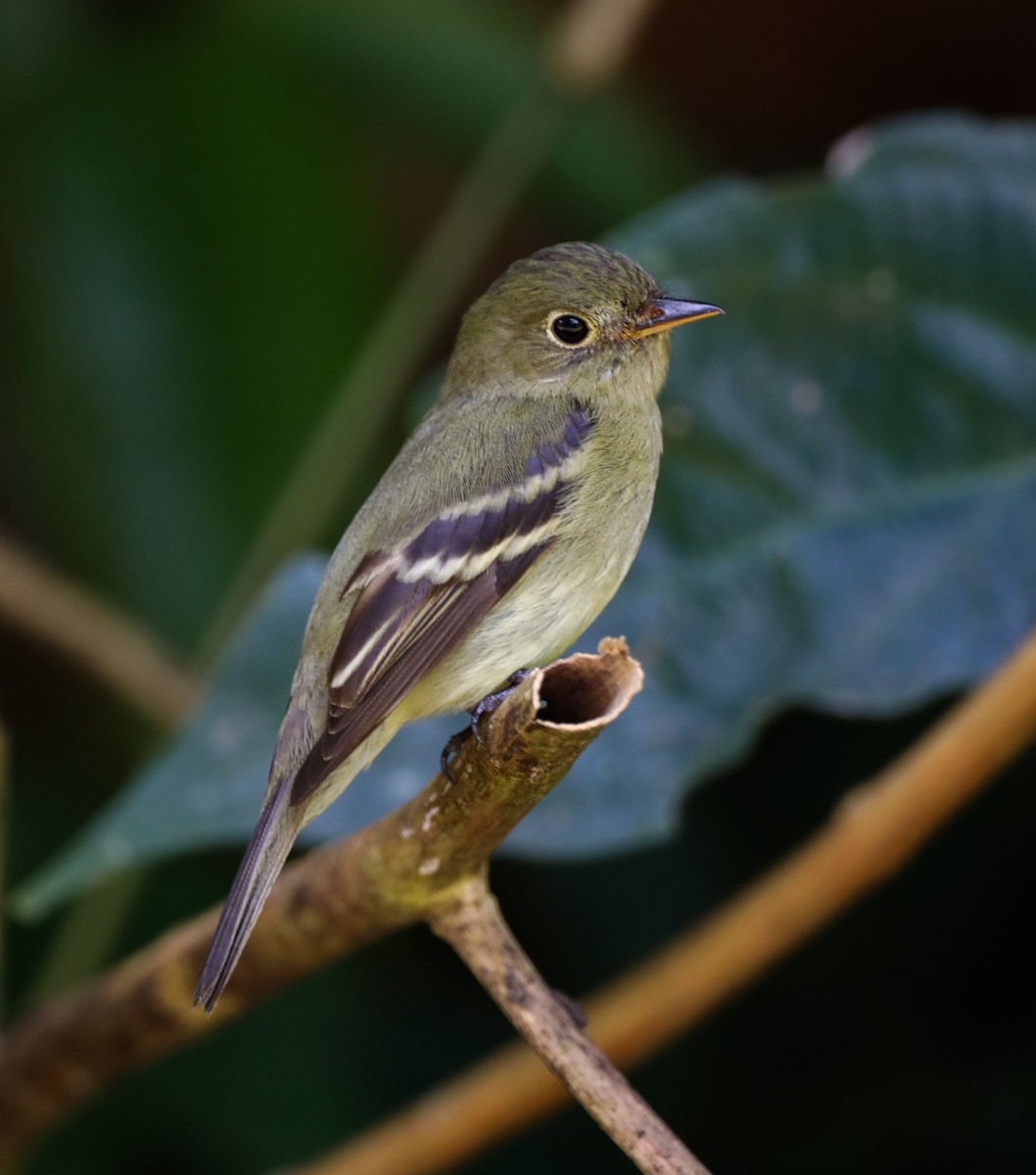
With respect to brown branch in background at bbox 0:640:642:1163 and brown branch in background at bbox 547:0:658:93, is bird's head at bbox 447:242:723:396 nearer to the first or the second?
brown branch in background at bbox 547:0:658:93

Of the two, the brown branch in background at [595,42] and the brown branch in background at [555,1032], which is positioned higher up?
the brown branch in background at [595,42]

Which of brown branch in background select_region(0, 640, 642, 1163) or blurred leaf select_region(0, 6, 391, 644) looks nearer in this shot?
brown branch in background select_region(0, 640, 642, 1163)

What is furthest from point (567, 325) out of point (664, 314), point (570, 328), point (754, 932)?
point (754, 932)

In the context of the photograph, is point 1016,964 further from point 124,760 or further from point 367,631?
point 124,760

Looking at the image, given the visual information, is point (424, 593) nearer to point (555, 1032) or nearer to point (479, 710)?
point (479, 710)

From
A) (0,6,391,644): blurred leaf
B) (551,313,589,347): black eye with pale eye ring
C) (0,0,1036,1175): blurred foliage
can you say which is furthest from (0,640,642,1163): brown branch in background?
(0,6,391,644): blurred leaf

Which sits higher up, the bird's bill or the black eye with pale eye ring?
the bird's bill

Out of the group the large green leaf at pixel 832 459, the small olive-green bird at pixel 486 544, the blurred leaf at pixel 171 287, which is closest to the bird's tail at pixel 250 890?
the small olive-green bird at pixel 486 544

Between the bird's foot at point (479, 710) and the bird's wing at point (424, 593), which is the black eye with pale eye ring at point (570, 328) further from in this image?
the bird's foot at point (479, 710)
